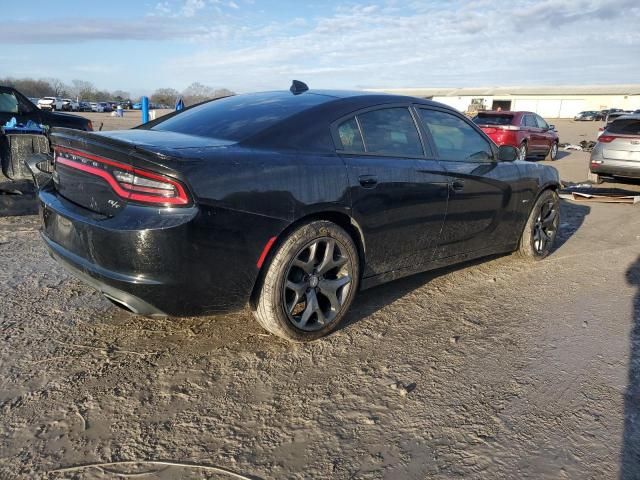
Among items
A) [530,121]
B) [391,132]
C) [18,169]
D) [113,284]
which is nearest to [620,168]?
[530,121]

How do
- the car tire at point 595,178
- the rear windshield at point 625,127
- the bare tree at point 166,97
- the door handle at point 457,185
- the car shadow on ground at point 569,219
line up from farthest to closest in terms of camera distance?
1. the bare tree at point 166,97
2. the car tire at point 595,178
3. the rear windshield at point 625,127
4. the car shadow on ground at point 569,219
5. the door handle at point 457,185

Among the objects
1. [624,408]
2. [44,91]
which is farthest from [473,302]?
[44,91]

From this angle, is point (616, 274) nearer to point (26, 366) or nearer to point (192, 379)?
point (192, 379)

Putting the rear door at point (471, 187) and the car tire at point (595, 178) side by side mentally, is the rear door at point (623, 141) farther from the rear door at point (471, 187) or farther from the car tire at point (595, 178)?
the rear door at point (471, 187)

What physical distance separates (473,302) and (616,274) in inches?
72.2

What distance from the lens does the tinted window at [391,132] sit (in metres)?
3.52

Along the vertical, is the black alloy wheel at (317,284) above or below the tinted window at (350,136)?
below

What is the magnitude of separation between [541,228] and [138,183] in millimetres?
4177

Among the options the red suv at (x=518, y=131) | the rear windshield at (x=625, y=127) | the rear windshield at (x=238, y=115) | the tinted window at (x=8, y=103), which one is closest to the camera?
the rear windshield at (x=238, y=115)

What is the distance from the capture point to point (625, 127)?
996 cm

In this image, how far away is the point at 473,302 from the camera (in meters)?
4.04

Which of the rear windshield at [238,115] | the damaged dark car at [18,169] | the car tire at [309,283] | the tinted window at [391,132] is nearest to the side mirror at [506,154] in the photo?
the tinted window at [391,132]

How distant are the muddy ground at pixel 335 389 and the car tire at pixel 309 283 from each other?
157 mm

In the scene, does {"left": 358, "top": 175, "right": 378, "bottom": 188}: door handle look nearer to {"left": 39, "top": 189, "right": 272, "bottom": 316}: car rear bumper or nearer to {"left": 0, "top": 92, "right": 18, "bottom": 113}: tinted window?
{"left": 39, "top": 189, "right": 272, "bottom": 316}: car rear bumper
